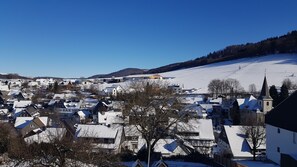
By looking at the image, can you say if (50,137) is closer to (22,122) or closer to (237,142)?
(237,142)

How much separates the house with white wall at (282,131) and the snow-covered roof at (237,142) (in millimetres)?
10467

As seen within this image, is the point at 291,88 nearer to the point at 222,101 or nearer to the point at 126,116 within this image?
the point at 222,101

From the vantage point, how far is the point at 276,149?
25562 millimetres

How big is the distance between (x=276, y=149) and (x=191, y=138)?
1894cm

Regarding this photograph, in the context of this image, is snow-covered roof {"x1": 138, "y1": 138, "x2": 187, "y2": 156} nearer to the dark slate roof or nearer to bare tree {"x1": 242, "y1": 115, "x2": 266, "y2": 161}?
bare tree {"x1": 242, "y1": 115, "x2": 266, "y2": 161}

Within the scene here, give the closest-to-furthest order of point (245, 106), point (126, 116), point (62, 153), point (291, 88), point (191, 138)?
1. point (62, 153)
2. point (126, 116)
3. point (191, 138)
4. point (245, 106)
5. point (291, 88)

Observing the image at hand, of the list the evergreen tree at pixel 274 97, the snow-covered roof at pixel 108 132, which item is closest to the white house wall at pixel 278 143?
the snow-covered roof at pixel 108 132

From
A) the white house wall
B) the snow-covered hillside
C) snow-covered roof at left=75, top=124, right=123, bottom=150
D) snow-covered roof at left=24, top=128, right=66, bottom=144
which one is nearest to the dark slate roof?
the white house wall

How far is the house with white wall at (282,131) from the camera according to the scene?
22.7 metres

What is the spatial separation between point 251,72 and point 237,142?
10991cm

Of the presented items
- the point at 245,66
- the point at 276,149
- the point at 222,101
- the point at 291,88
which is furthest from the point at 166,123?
the point at 245,66

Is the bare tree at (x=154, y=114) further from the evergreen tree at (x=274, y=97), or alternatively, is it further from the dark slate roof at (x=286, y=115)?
the evergreen tree at (x=274, y=97)

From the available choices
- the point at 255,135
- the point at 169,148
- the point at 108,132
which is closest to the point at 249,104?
the point at 255,135

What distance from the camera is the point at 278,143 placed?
25.1 meters
